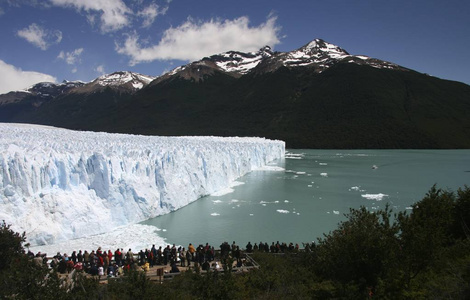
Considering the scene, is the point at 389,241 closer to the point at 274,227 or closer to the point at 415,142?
the point at 274,227

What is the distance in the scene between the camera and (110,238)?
40.1ft

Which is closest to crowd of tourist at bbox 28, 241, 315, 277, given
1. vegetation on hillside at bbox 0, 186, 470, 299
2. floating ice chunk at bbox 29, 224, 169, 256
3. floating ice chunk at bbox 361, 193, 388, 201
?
vegetation on hillside at bbox 0, 186, 470, 299

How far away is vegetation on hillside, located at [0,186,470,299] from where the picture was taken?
510 centimetres

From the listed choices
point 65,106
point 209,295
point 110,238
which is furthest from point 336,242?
point 65,106

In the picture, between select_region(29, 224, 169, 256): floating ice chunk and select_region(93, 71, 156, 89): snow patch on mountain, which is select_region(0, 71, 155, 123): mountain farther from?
select_region(29, 224, 169, 256): floating ice chunk

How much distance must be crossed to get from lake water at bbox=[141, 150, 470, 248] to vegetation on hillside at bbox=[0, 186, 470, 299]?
207 inches

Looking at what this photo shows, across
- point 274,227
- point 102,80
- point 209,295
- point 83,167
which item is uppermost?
point 102,80

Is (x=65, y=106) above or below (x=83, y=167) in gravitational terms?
above

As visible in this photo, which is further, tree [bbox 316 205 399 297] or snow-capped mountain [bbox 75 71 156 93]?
snow-capped mountain [bbox 75 71 156 93]

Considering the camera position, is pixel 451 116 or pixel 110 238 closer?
pixel 110 238

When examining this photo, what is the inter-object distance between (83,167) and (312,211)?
36.9 ft

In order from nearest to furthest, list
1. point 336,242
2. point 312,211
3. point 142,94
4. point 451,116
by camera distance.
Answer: point 336,242 → point 312,211 → point 451,116 → point 142,94

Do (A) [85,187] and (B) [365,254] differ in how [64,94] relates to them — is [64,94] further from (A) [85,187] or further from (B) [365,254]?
(B) [365,254]

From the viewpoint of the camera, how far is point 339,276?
6.70m
